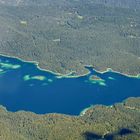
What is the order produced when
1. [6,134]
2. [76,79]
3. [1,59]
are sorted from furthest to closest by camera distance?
[1,59] → [76,79] → [6,134]

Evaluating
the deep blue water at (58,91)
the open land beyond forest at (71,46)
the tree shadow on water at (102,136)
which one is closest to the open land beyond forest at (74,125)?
the tree shadow on water at (102,136)

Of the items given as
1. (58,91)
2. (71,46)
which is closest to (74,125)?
(58,91)

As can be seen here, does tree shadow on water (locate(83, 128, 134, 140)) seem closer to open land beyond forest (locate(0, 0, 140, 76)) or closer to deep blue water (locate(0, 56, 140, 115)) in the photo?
deep blue water (locate(0, 56, 140, 115))

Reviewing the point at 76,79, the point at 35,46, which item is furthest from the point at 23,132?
the point at 35,46

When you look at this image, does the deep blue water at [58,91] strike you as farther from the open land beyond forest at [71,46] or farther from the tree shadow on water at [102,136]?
the tree shadow on water at [102,136]

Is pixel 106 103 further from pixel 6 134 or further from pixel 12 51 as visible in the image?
pixel 12 51

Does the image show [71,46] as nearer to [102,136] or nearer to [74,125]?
[74,125]
